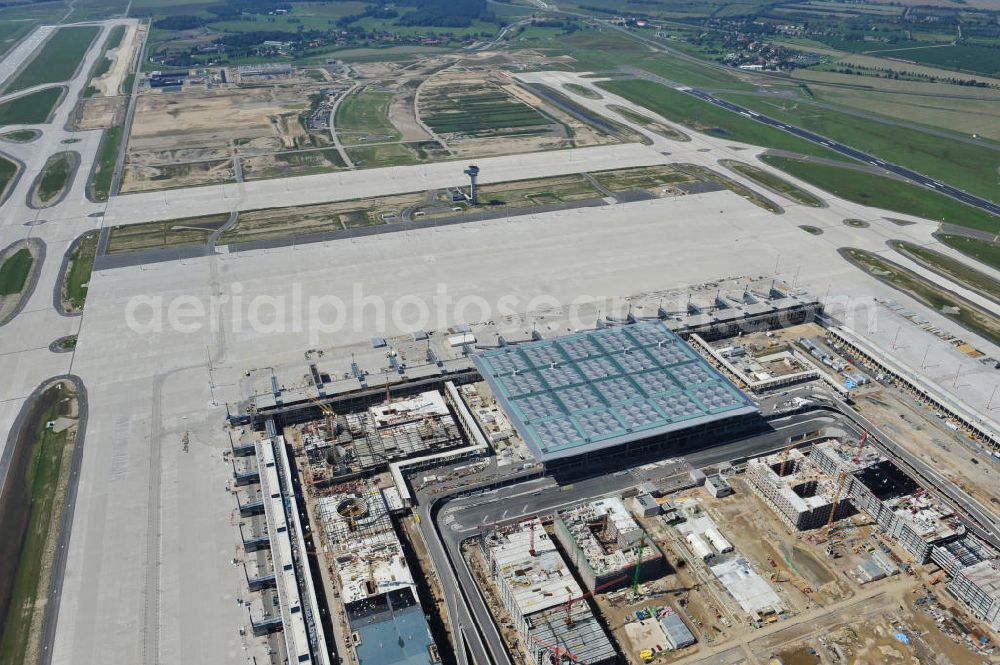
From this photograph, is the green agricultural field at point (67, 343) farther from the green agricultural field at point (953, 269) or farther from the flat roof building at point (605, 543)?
the green agricultural field at point (953, 269)

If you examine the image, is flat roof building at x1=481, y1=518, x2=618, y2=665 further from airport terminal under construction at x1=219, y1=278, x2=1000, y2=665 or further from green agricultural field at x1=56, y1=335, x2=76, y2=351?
green agricultural field at x1=56, y1=335, x2=76, y2=351

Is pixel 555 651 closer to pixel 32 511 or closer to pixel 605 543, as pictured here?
pixel 605 543

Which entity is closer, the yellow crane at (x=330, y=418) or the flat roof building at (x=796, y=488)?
the flat roof building at (x=796, y=488)

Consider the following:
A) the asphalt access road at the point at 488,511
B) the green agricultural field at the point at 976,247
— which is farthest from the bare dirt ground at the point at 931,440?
the green agricultural field at the point at 976,247

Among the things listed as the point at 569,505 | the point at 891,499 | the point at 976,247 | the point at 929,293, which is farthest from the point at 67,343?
the point at 976,247

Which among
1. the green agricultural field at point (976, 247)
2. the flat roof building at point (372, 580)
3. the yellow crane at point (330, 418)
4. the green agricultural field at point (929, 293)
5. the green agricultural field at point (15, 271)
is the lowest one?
the flat roof building at point (372, 580)
